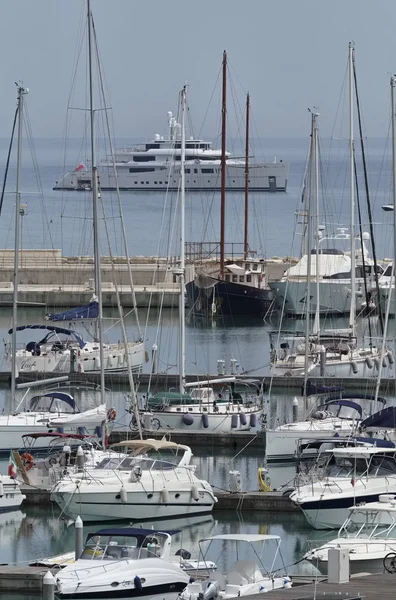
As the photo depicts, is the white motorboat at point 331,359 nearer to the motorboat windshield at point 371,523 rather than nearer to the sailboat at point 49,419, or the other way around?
the sailboat at point 49,419

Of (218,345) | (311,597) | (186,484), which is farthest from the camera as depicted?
(218,345)

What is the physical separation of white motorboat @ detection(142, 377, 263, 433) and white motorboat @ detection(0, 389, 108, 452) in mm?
1627

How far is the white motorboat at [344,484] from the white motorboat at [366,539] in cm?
49

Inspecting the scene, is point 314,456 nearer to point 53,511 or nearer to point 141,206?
point 53,511

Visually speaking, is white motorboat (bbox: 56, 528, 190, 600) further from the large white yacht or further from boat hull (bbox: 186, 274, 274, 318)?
the large white yacht

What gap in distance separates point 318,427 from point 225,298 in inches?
1060

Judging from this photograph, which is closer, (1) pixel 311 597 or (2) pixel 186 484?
(1) pixel 311 597

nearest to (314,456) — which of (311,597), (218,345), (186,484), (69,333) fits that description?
(186,484)

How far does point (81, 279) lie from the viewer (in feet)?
209

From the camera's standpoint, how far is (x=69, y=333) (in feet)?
144

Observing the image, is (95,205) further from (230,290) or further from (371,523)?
(230,290)

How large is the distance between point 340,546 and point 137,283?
40.4m

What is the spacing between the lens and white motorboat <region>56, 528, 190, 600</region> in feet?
68.3

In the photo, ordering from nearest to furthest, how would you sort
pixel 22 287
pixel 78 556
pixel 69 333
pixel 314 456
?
1. pixel 78 556
2. pixel 314 456
3. pixel 69 333
4. pixel 22 287
